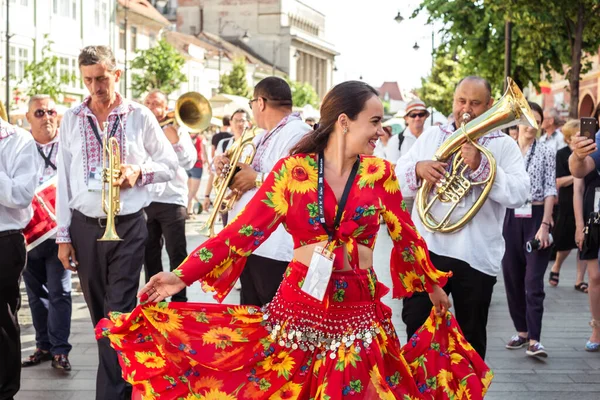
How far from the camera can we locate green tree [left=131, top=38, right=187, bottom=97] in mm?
46438

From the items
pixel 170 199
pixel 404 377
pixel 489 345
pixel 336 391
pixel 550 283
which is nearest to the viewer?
pixel 336 391

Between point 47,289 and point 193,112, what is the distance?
3.49 meters

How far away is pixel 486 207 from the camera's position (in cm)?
593

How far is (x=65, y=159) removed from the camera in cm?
609

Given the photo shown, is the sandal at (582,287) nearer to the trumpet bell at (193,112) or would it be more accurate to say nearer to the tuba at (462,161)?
the trumpet bell at (193,112)

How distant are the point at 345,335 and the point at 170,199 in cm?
542

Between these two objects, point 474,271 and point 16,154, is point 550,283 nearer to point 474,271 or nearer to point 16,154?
point 474,271

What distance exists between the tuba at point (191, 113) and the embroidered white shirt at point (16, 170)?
14.1 feet

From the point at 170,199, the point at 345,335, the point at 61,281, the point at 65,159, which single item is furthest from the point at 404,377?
the point at 170,199

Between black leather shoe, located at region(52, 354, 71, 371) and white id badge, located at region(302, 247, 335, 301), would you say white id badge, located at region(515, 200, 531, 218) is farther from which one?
A: white id badge, located at region(302, 247, 335, 301)

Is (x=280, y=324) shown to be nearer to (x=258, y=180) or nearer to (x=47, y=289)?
(x=258, y=180)

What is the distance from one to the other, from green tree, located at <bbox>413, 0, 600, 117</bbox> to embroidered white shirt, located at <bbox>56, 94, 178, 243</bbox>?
1181cm

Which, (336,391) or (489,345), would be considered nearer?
(336,391)

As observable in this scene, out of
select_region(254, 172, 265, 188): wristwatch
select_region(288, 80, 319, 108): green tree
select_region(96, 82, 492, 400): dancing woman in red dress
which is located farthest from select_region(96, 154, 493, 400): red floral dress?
select_region(288, 80, 319, 108): green tree
